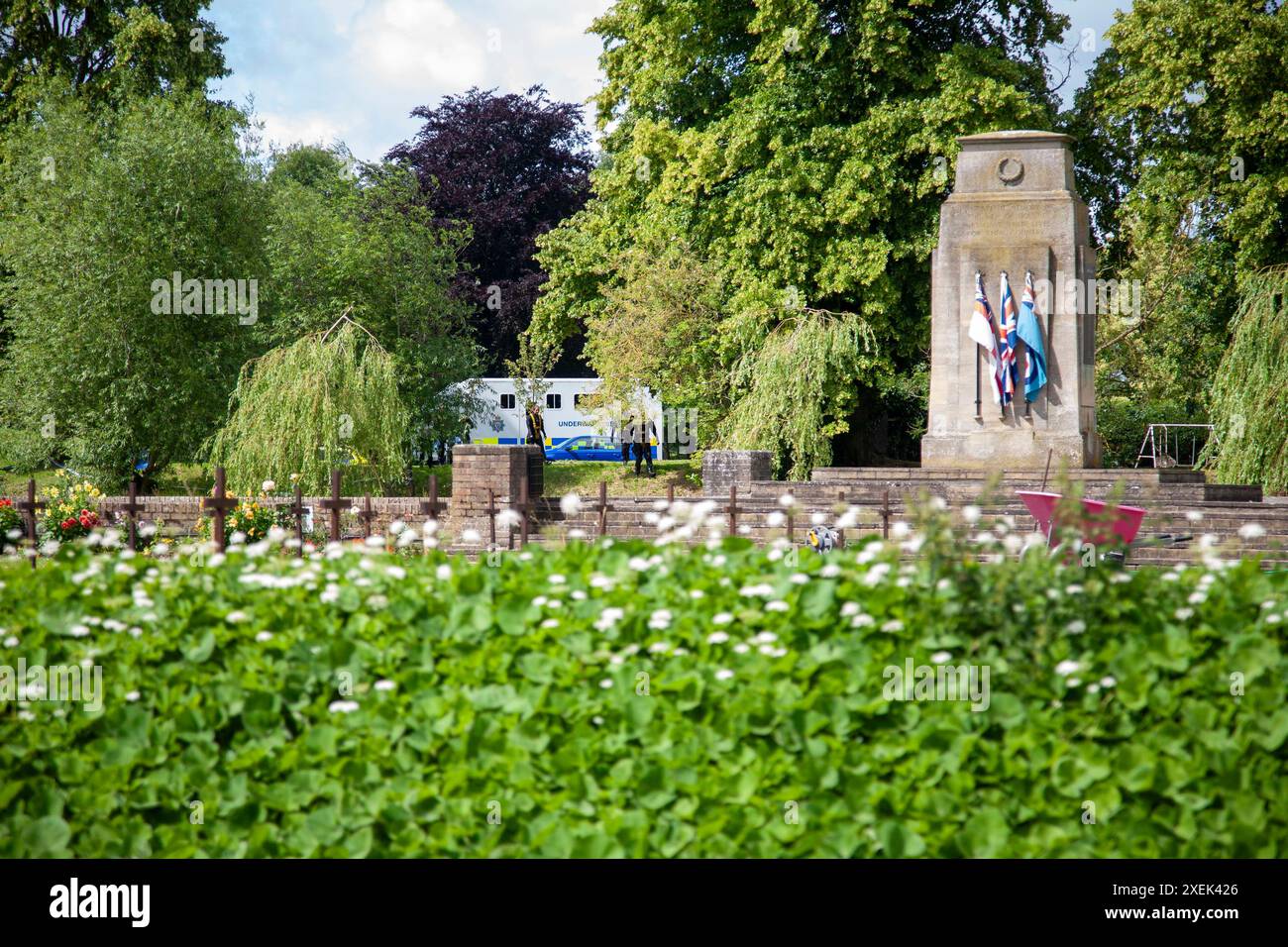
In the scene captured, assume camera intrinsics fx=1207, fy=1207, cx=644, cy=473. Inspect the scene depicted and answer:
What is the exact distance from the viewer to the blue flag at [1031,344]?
58.8 feet

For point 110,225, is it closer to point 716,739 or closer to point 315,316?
point 315,316

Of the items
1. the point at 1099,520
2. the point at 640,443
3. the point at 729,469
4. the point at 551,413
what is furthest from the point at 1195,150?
the point at 1099,520

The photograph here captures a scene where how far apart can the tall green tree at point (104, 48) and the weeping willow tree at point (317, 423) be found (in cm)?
1184

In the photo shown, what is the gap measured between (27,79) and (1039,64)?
24203 millimetres

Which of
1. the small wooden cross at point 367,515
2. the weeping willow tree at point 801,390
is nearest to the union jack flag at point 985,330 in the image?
the weeping willow tree at point 801,390

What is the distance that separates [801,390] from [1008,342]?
467 centimetres

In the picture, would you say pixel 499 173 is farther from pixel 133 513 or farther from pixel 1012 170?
pixel 133 513

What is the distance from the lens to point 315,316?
27.6 metres

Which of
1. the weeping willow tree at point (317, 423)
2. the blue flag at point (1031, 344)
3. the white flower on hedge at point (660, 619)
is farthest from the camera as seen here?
the weeping willow tree at point (317, 423)

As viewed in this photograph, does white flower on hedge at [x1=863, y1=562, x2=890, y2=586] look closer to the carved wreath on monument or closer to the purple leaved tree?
the carved wreath on monument

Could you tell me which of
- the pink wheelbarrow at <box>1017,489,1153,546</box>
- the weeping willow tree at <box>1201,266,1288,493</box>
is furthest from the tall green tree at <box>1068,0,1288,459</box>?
the pink wheelbarrow at <box>1017,489,1153,546</box>

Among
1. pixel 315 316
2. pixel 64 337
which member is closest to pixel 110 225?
pixel 64 337

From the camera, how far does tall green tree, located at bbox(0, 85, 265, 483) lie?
25.0 meters

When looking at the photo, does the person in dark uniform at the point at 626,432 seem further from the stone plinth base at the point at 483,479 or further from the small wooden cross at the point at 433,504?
the small wooden cross at the point at 433,504
